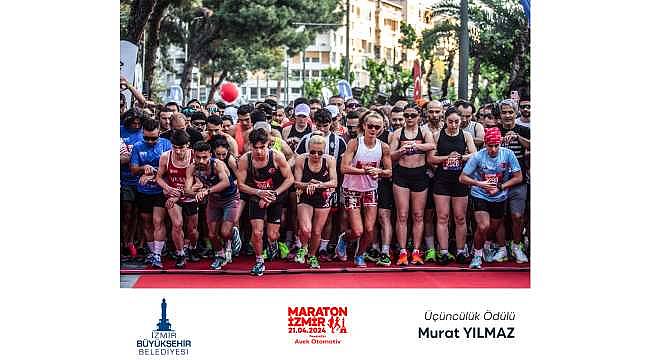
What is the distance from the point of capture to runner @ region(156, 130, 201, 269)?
27.7ft

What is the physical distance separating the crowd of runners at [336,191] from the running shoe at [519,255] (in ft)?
0.05

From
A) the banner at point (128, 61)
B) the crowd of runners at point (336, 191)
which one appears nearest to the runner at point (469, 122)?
the crowd of runners at point (336, 191)

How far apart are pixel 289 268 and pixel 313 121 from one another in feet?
5.38

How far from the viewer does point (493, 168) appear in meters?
8.47

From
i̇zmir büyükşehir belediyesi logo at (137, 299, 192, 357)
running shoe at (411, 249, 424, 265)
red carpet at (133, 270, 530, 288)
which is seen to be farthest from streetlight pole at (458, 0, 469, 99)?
i̇zmir büyükşehir belediyesi logo at (137, 299, 192, 357)

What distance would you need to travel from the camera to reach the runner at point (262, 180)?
27.7ft

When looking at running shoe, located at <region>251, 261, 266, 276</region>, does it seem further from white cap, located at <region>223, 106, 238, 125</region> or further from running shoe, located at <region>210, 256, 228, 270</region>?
white cap, located at <region>223, 106, 238, 125</region>

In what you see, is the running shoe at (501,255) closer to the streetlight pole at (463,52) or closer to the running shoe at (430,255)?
the running shoe at (430,255)
